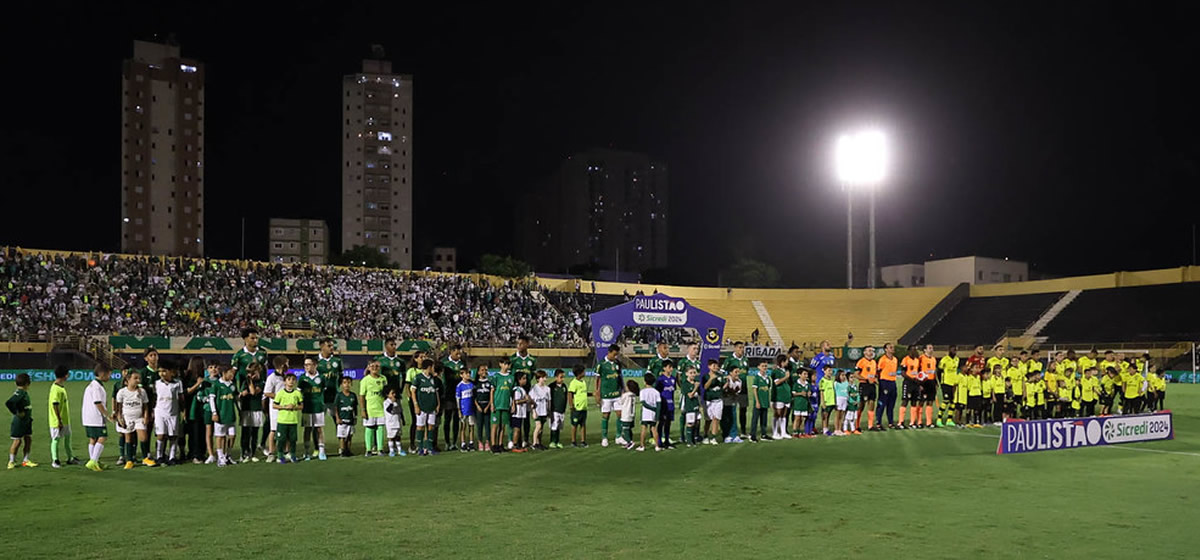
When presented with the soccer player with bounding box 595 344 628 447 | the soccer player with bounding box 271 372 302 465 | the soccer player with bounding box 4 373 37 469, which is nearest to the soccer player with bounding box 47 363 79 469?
the soccer player with bounding box 4 373 37 469

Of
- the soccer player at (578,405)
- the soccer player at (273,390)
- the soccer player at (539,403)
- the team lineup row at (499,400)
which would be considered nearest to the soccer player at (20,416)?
the team lineup row at (499,400)

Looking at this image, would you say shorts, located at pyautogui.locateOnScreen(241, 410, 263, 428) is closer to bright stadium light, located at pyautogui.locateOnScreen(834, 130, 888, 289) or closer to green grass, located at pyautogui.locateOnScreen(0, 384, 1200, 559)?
green grass, located at pyautogui.locateOnScreen(0, 384, 1200, 559)

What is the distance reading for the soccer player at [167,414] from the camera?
13.1m

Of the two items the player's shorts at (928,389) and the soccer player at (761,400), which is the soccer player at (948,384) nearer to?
the player's shorts at (928,389)

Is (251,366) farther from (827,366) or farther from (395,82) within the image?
(395,82)

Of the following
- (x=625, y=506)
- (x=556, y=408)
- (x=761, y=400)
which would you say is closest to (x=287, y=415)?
(x=556, y=408)

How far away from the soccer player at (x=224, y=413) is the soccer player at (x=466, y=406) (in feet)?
11.8

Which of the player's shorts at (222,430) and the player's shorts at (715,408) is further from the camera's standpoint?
the player's shorts at (715,408)

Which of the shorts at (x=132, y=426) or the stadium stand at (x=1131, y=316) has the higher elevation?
the stadium stand at (x=1131, y=316)

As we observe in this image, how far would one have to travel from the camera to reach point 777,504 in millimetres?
10109

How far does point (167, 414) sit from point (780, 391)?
1101cm

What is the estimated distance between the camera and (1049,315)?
60.6 meters

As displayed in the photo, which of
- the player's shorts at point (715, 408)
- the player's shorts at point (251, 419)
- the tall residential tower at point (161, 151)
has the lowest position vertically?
the player's shorts at point (715, 408)

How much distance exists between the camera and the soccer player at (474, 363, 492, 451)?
49.6 feet
